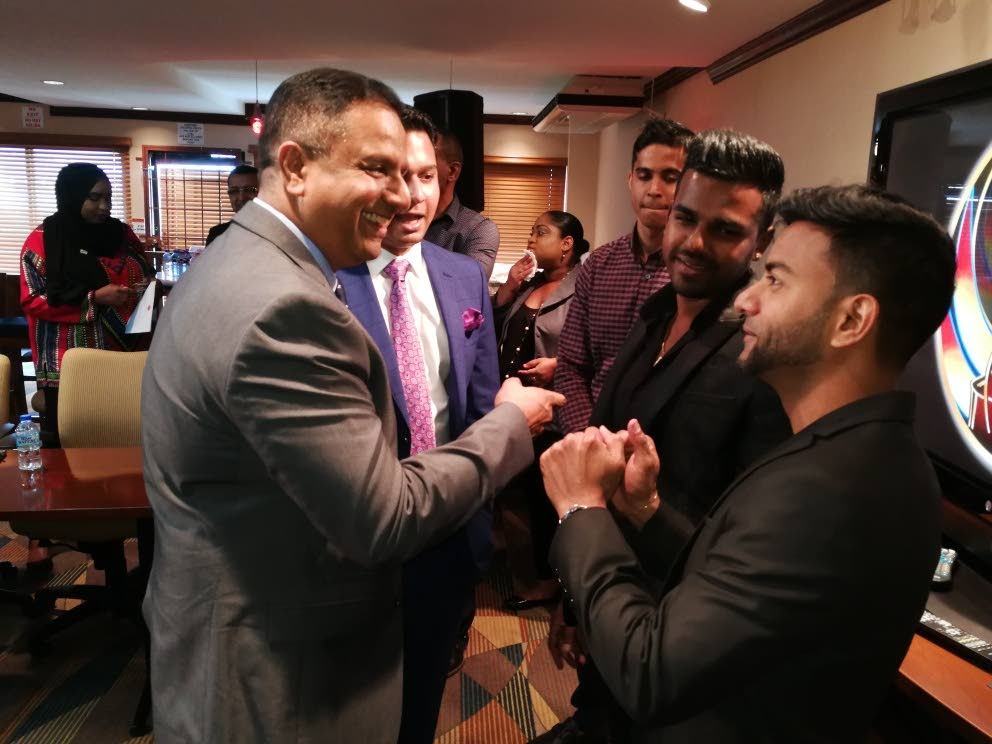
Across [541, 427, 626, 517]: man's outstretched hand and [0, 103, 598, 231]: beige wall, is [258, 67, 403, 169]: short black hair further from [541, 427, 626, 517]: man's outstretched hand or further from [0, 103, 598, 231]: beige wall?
[0, 103, 598, 231]: beige wall

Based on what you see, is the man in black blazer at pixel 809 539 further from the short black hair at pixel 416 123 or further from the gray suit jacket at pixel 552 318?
the gray suit jacket at pixel 552 318

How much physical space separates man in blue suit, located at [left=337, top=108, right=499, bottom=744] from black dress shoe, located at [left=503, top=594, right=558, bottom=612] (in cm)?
163

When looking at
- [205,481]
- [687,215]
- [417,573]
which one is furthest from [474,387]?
[205,481]

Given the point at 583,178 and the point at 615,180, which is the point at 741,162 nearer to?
the point at 615,180

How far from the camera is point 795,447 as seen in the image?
2.87 feet

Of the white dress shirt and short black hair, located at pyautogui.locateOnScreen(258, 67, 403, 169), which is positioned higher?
short black hair, located at pyautogui.locateOnScreen(258, 67, 403, 169)

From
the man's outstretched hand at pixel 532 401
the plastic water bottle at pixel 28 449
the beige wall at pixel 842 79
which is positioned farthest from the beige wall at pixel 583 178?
the man's outstretched hand at pixel 532 401

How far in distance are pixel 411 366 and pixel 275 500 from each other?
628mm

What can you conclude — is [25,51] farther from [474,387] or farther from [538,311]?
[474,387]

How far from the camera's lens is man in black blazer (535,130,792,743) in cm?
127

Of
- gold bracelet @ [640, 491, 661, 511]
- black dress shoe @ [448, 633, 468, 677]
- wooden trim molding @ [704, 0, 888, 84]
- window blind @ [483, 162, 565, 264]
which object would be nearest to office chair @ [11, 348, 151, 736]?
black dress shoe @ [448, 633, 468, 677]

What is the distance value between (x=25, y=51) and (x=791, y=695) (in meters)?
6.24

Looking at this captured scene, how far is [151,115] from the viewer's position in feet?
27.7

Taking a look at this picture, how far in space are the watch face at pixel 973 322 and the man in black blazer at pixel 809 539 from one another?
79cm
